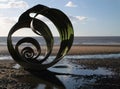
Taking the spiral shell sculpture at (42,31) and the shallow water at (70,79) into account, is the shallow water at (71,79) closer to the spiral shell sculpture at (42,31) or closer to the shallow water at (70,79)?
the shallow water at (70,79)

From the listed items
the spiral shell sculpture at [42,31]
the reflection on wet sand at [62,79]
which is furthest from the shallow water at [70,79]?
the spiral shell sculpture at [42,31]

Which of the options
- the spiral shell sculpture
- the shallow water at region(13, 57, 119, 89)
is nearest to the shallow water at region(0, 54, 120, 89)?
the shallow water at region(13, 57, 119, 89)

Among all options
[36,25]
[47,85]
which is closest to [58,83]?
[47,85]

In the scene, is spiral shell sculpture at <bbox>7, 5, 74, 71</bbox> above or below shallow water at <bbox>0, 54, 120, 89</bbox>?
above

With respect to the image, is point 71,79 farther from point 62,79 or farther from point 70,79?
point 62,79

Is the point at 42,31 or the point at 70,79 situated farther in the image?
the point at 42,31

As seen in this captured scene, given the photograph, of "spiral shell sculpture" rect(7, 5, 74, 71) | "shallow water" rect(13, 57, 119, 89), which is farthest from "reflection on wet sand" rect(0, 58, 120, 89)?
"spiral shell sculpture" rect(7, 5, 74, 71)

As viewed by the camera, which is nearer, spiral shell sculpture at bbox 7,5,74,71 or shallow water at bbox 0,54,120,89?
shallow water at bbox 0,54,120,89

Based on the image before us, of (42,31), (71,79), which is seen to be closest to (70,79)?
(71,79)

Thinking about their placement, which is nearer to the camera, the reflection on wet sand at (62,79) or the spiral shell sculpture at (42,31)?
the reflection on wet sand at (62,79)

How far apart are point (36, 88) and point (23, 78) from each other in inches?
160

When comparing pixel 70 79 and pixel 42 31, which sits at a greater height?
pixel 42 31

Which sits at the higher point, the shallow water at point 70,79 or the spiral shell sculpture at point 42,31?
the spiral shell sculpture at point 42,31

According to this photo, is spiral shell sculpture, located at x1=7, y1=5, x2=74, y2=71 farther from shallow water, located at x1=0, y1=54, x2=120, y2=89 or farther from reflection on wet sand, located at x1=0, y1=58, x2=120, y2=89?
shallow water, located at x1=0, y1=54, x2=120, y2=89
